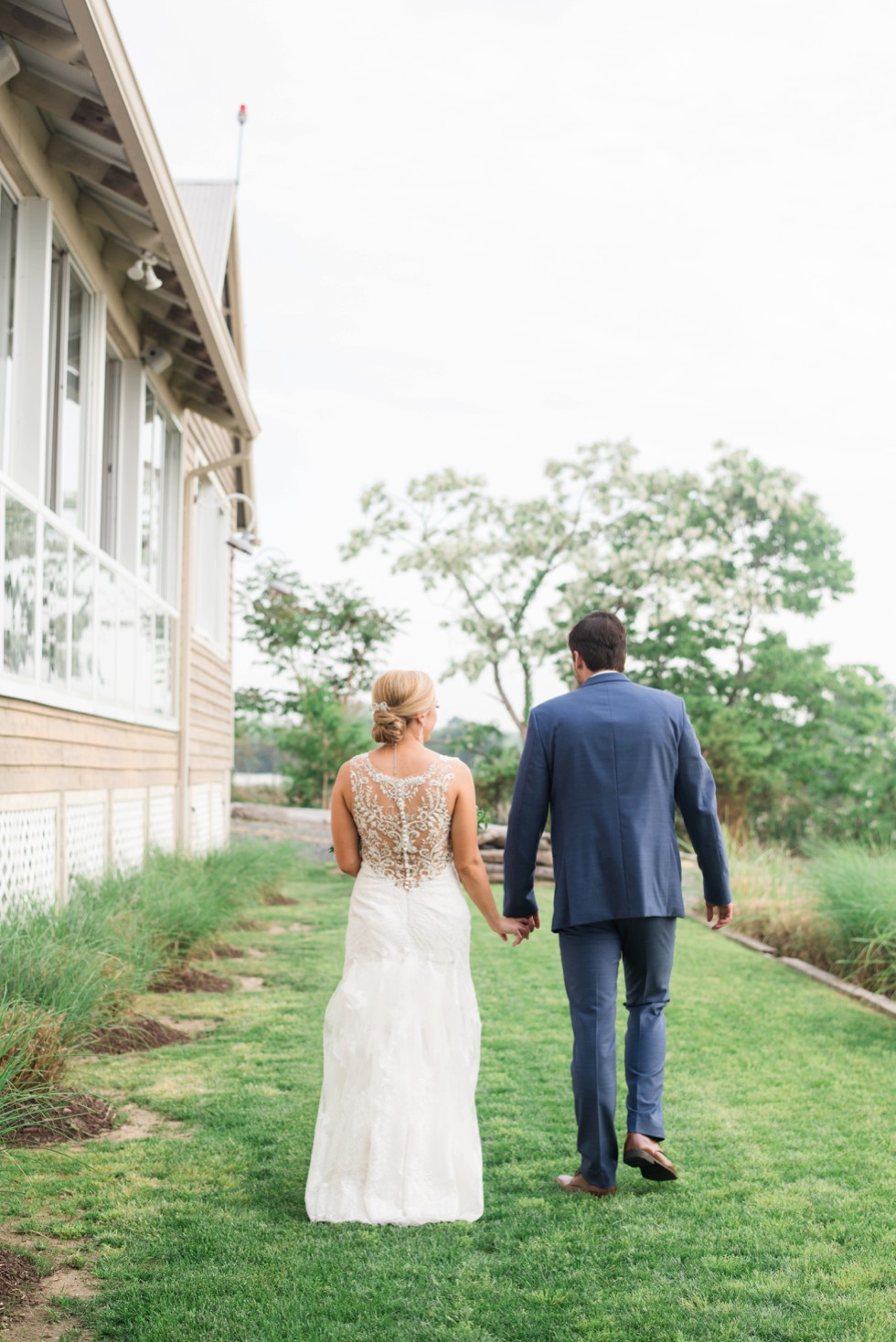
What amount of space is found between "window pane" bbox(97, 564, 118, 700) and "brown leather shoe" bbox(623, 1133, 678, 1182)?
5712 millimetres

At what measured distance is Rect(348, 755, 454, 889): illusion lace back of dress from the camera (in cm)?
423

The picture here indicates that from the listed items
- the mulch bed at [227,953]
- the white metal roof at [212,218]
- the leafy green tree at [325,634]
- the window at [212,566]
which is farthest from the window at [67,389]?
the leafy green tree at [325,634]

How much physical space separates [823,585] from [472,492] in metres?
7.57

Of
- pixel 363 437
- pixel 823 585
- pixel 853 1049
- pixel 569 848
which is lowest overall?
pixel 853 1049

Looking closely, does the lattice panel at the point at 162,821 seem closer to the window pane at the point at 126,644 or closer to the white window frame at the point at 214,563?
the window pane at the point at 126,644

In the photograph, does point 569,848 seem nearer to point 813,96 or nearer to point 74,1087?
point 74,1087

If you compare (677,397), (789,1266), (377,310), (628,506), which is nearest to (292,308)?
(377,310)

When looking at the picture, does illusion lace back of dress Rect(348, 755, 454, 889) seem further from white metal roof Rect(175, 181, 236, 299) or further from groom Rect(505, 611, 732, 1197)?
white metal roof Rect(175, 181, 236, 299)

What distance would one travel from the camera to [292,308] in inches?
1373

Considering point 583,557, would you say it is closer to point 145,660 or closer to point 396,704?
point 145,660

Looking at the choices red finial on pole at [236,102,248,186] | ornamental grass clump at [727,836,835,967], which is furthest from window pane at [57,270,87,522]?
red finial on pole at [236,102,248,186]

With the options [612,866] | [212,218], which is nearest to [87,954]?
[612,866]

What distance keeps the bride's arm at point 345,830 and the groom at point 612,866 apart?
525 millimetres

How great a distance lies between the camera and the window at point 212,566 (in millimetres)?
15188
